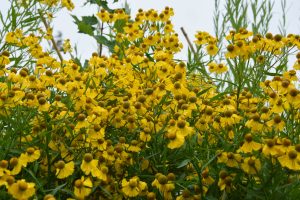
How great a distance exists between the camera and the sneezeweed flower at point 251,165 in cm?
123

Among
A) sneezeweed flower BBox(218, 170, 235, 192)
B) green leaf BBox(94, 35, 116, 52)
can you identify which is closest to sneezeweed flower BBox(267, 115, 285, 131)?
sneezeweed flower BBox(218, 170, 235, 192)

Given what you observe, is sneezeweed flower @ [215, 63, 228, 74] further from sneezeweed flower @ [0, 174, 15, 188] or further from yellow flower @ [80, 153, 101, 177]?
sneezeweed flower @ [0, 174, 15, 188]

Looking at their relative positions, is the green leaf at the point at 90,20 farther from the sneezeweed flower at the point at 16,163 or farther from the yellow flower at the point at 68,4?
the sneezeweed flower at the point at 16,163

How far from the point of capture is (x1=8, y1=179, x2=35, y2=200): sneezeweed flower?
106 centimetres

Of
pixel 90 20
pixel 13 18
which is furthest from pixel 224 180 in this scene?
pixel 90 20

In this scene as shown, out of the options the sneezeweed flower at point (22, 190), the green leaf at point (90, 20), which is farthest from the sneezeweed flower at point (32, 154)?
the green leaf at point (90, 20)

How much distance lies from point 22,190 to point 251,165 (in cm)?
52

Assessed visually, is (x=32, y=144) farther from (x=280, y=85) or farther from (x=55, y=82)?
(x=280, y=85)

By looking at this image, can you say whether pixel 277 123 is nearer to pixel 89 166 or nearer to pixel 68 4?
pixel 89 166

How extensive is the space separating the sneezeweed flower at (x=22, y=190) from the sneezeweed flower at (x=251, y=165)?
1.60 ft

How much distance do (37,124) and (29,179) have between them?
0.18 meters

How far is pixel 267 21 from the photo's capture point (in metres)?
2.40

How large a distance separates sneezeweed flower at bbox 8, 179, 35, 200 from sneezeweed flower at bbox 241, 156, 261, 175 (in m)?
0.49

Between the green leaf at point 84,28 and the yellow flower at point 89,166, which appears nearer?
the yellow flower at point 89,166
